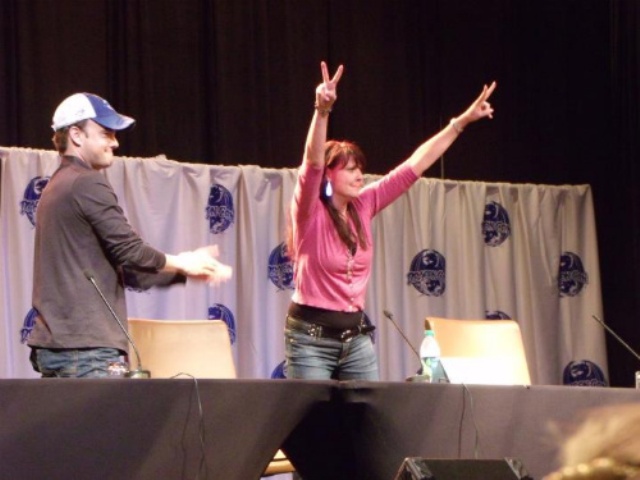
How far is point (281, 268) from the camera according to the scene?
18.1ft

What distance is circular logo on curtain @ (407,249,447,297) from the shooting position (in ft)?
19.3

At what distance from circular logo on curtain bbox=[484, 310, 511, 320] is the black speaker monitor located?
3.49m

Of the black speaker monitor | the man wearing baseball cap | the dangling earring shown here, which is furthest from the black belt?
the black speaker monitor

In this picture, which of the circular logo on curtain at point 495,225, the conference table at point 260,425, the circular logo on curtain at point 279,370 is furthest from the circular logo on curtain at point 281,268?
the conference table at point 260,425

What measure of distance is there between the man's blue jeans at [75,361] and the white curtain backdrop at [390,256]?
2.04 metres

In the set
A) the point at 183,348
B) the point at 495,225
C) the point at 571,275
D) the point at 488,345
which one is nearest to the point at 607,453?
the point at 183,348

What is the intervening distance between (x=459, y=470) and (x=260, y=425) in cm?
59

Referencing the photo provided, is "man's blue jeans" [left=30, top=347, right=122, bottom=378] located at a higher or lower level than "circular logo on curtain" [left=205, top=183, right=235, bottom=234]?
lower

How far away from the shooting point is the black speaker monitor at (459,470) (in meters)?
2.23

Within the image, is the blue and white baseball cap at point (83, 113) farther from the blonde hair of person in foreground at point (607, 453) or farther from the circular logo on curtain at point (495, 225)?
the circular logo on curtain at point (495, 225)

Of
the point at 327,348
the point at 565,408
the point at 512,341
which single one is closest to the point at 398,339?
the point at 512,341

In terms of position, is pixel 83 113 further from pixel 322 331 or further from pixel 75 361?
pixel 322 331

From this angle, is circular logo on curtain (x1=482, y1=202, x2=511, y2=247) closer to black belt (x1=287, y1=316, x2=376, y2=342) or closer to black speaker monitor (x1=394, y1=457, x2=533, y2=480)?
black belt (x1=287, y1=316, x2=376, y2=342)

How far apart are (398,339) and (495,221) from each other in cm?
100
